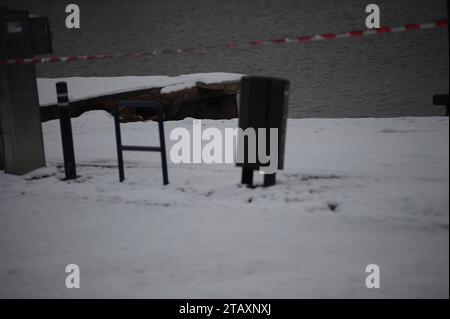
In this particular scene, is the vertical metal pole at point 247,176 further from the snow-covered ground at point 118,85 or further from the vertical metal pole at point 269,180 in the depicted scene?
the snow-covered ground at point 118,85

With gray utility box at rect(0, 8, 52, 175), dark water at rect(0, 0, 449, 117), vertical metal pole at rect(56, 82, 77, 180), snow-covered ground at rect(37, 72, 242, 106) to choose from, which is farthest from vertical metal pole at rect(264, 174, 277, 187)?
dark water at rect(0, 0, 449, 117)

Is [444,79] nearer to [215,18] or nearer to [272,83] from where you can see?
[215,18]

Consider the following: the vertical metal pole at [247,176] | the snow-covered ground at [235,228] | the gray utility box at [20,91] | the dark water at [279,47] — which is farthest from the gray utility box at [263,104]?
the dark water at [279,47]

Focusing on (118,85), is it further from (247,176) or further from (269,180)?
(269,180)

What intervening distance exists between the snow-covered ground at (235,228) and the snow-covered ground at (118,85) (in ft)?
16.9

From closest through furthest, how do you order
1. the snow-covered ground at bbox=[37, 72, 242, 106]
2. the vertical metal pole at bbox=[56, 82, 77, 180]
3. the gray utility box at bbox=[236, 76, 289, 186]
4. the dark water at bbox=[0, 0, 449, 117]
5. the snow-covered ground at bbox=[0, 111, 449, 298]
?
the snow-covered ground at bbox=[0, 111, 449, 298] < the gray utility box at bbox=[236, 76, 289, 186] < the vertical metal pole at bbox=[56, 82, 77, 180] < the snow-covered ground at bbox=[37, 72, 242, 106] < the dark water at bbox=[0, 0, 449, 117]

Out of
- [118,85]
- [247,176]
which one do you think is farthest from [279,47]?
[247,176]

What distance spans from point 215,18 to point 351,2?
18.4 metres

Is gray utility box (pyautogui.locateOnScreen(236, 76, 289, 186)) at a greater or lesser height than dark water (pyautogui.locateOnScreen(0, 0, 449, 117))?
lesser

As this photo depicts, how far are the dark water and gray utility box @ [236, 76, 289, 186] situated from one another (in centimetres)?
2975

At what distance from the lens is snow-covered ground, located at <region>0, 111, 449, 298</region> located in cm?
285

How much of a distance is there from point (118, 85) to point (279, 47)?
41374mm

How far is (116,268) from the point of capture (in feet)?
10.2

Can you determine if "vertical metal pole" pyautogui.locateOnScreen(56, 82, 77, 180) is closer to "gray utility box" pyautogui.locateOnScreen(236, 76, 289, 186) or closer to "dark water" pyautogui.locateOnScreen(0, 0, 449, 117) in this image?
"gray utility box" pyautogui.locateOnScreen(236, 76, 289, 186)
